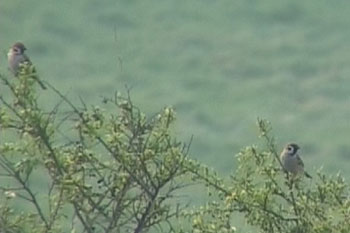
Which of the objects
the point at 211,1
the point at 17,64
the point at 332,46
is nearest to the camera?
the point at 17,64

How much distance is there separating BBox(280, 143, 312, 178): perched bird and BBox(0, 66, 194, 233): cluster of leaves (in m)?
0.63

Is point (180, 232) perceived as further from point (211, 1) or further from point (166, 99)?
point (211, 1)

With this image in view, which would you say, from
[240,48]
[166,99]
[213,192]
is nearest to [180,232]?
[213,192]

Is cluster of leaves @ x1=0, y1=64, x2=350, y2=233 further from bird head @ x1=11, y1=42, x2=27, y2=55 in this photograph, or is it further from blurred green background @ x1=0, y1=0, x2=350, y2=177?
blurred green background @ x1=0, y1=0, x2=350, y2=177

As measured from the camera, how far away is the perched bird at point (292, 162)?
6.09 meters

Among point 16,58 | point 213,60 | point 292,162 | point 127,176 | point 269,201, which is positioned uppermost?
point 213,60

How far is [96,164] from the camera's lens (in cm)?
544

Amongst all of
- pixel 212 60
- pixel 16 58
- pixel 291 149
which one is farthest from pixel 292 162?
pixel 212 60

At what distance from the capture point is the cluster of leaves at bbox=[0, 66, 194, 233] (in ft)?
17.5

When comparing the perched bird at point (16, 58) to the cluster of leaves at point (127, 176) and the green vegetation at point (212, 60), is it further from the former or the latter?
the green vegetation at point (212, 60)

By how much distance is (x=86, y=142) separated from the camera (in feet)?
18.1

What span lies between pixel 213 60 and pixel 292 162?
15.8m

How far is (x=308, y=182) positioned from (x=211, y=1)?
61.9 ft

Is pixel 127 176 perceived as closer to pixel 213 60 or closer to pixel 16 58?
pixel 16 58
